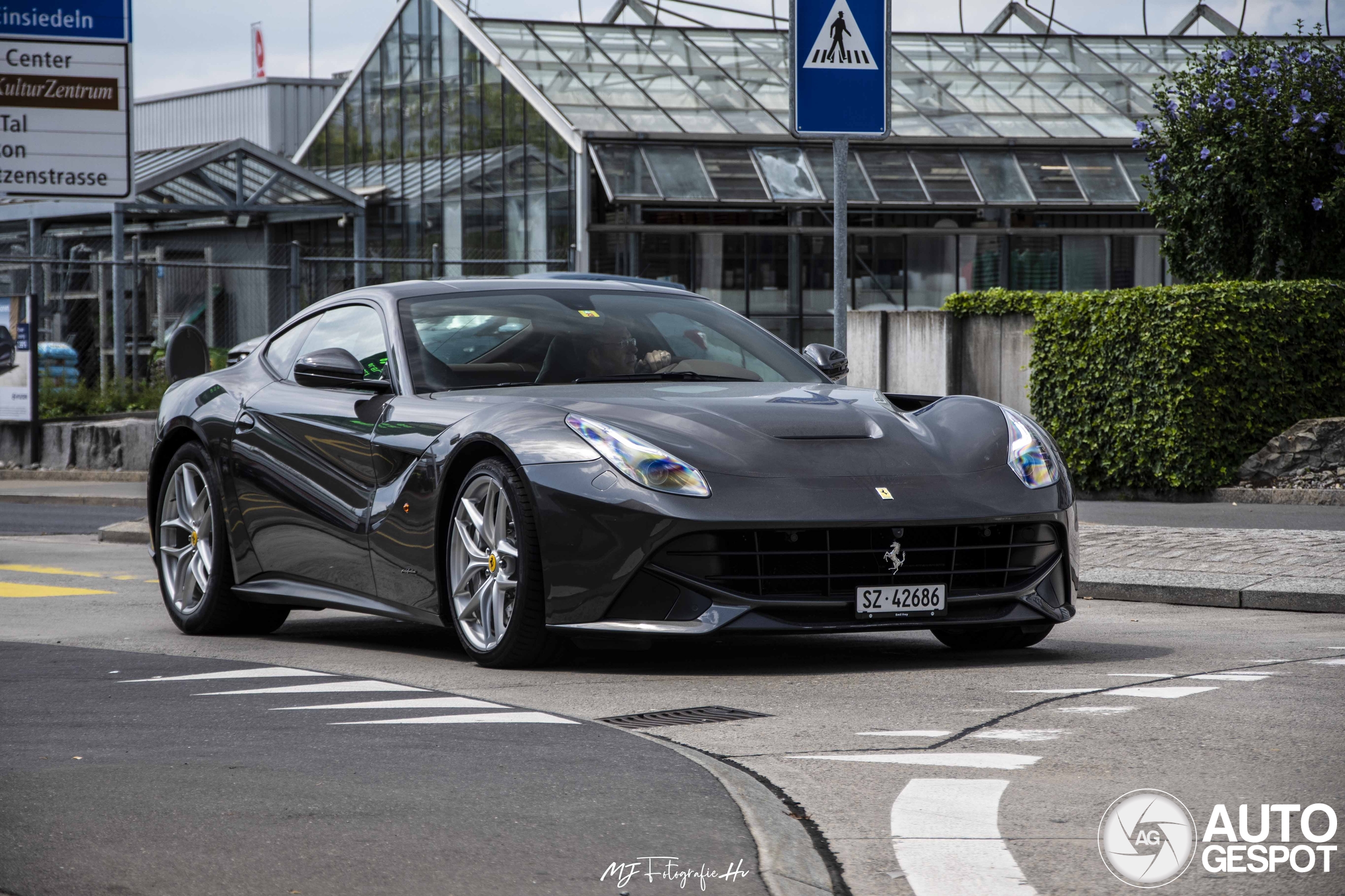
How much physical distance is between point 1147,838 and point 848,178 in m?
30.3

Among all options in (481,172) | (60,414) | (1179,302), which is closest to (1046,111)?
(481,172)

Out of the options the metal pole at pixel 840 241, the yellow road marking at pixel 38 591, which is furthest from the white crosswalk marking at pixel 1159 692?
the yellow road marking at pixel 38 591

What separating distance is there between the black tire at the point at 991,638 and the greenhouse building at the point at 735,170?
24403 millimetres

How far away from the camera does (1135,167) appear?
35469 millimetres

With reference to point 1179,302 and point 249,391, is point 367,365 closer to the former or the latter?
point 249,391

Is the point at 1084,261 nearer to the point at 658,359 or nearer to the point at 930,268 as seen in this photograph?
the point at 930,268

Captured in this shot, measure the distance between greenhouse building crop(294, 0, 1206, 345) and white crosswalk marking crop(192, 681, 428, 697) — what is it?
2516cm

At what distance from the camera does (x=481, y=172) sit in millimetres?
36562

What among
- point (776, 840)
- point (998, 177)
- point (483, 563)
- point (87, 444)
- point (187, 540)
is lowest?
point (87, 444)

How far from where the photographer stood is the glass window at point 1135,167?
34906 mm

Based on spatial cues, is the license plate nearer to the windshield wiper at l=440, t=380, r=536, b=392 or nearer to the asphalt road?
the asphalt road

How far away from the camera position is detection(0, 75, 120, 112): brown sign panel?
14133 mm

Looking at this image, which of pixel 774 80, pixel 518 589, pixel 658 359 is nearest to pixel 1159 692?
pixel 518 589
